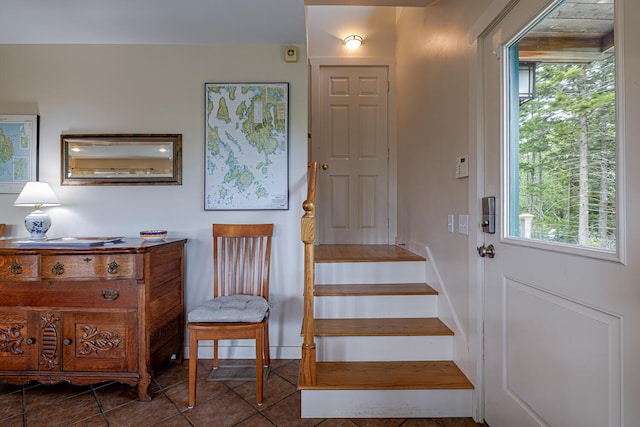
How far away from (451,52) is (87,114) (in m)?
2.58

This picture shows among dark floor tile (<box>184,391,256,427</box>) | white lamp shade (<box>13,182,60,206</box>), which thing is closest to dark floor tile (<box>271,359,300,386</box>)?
dark floor tile (<box>184,391,256,427</box>)

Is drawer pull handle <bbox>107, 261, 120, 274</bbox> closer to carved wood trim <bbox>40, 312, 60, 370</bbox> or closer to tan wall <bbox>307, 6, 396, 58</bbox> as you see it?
carved wood trim <bbox>40, 312, 60, 370</bbox>

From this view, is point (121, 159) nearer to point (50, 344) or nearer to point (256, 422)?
point (50, 344)

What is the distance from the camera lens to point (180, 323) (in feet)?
7.13

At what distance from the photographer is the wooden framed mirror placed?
2.24 m

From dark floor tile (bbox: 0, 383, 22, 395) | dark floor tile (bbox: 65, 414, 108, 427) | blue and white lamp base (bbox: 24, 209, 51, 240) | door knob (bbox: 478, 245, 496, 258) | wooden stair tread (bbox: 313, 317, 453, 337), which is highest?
blue and white lamp base (bbox: 24, 209, 51, 240)

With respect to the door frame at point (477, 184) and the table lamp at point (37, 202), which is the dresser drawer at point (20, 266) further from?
the door frame at point (477, 184)

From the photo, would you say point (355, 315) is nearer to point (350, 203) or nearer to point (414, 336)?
point (414, 336)

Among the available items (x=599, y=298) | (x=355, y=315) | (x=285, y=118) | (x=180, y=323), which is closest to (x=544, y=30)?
(x=599, y=298)

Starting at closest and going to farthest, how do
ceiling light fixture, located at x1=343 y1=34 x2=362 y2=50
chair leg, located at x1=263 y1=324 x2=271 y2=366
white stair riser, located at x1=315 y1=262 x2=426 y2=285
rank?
chair leg, located at x1=263 y1=324 x2=271 y2=366 < white stair riser, located at x1=315 y1=262 x2=426 y2=285 < ceiling light fixture, located at x1=343 y1=34 x2=362 y2=50

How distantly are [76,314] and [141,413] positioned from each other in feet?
2.16

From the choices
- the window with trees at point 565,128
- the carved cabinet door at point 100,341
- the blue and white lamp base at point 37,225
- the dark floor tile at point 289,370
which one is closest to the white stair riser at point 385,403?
the dark floor tile at point 289,370

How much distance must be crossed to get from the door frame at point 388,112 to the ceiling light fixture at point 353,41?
0.42ft

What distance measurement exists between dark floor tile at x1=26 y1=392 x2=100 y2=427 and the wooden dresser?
0.13 metres
